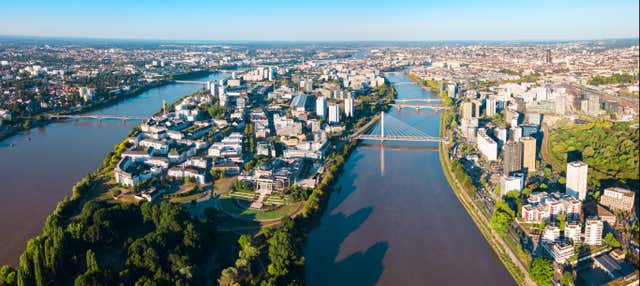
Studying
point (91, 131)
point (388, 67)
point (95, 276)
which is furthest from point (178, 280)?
point (388, 67)

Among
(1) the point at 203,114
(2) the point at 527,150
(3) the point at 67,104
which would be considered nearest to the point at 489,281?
(2) the point at 527,150

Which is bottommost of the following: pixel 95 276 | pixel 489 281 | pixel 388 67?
pixel 489 281

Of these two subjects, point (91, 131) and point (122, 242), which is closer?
point (122, 242)

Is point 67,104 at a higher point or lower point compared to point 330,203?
higher

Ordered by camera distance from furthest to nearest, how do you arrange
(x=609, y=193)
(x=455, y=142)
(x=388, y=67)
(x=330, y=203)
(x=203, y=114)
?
(x=388, y=67)
(x=203, y=114)
(x=455, y=142)
(x=330, y=203)
(x=609, y=193)

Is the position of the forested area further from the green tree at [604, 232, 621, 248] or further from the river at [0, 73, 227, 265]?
the river at [0, 73, 227, 265]

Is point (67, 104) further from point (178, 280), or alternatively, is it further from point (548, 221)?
point (548, 221)

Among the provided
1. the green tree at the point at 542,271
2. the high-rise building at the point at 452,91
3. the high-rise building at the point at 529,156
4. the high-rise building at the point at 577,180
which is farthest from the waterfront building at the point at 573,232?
the high-rise building at the point at 452,91

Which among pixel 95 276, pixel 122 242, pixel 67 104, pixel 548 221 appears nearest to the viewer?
pixel 95 276
